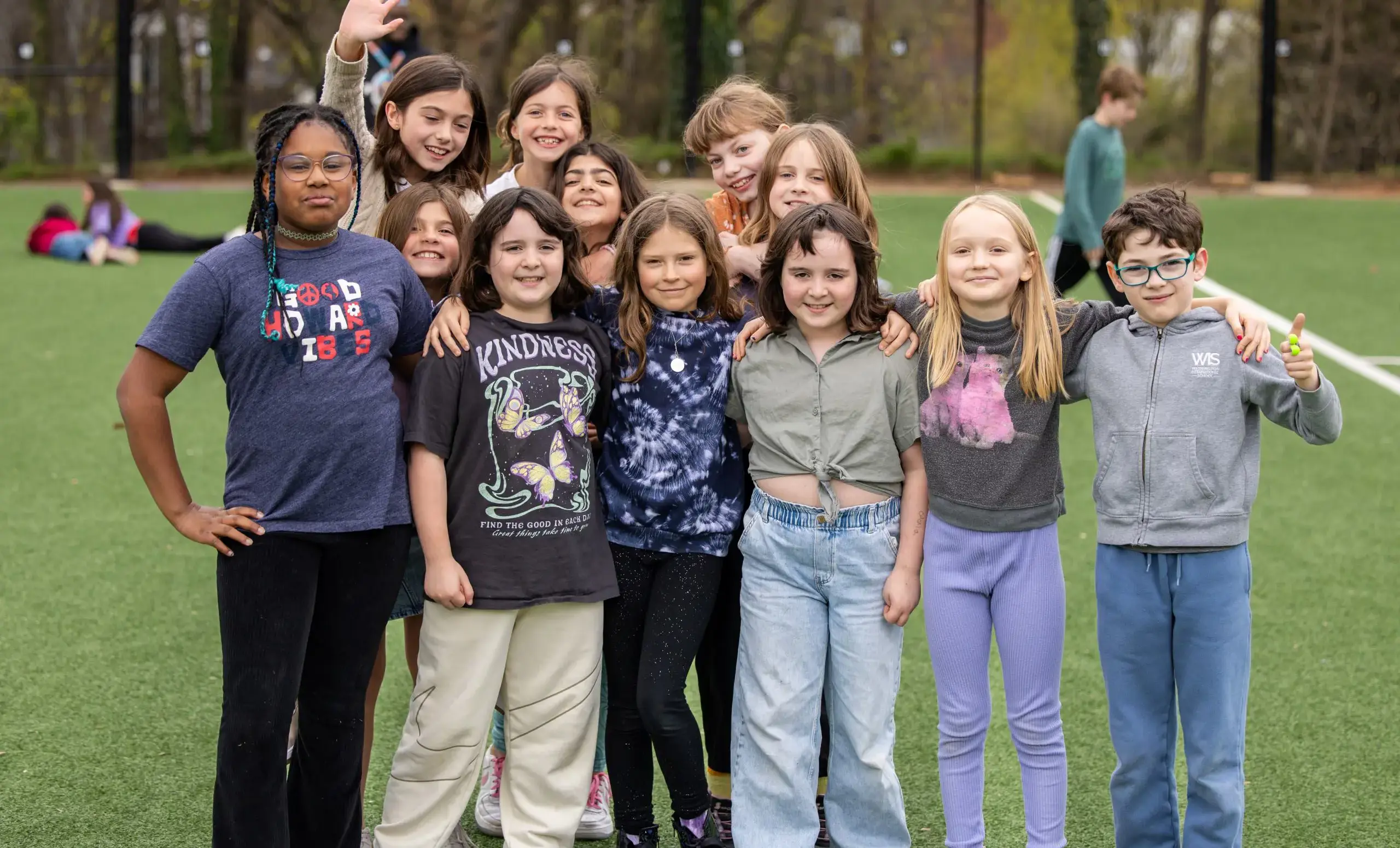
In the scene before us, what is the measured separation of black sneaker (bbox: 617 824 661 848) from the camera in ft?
10.4

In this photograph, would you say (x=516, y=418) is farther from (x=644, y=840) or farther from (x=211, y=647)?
(x=211, y=647)

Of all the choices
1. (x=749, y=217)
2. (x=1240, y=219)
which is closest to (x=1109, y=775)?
(x=749, y=217)

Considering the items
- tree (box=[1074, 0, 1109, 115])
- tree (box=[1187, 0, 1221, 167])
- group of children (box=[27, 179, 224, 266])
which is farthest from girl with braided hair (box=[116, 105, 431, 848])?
tree (box=[1187, 0, 1221, 167])

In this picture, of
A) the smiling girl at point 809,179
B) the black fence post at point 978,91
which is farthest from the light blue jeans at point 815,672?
the black fence post at point 978,91

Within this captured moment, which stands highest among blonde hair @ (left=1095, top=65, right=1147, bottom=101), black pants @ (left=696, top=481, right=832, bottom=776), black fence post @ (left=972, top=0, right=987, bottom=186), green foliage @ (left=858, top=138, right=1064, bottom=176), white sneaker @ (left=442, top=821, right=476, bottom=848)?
black fence post @ (left=972, top=0, right=987, bottom=186)

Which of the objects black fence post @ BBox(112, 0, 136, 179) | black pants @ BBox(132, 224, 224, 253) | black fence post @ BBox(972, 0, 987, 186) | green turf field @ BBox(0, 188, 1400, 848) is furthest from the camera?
black fence post @ BBox(972, 0, 987, 186)

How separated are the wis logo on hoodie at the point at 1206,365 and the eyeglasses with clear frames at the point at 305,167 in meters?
1.65

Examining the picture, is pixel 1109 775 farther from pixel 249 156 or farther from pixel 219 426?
pixel 249 156

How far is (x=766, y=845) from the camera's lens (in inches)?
120

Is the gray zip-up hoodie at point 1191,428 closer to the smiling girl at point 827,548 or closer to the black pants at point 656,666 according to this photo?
the smiling girl at point 827,548

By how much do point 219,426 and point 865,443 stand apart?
519 cm

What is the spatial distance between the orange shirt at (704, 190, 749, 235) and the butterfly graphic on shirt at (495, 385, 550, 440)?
2.86ft

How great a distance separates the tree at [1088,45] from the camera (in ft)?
68.2

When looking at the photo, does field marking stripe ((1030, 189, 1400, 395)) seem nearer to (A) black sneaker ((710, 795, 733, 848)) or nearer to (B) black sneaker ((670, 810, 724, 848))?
(A) black sneaker ((710, 795, 733, 848))
